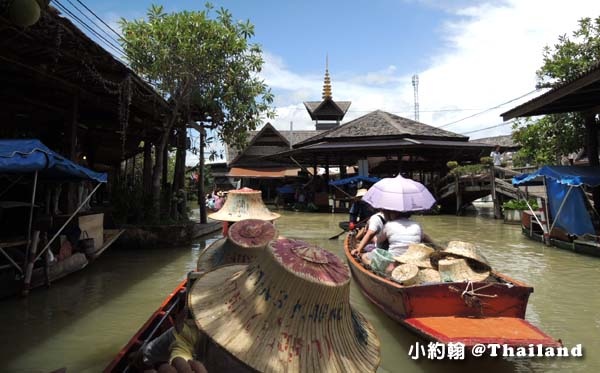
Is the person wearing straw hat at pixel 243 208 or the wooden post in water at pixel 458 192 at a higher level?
the wooden post in water at pixel 458 192

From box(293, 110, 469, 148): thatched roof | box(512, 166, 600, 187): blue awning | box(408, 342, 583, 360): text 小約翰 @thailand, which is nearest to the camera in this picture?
box(408, 342, 583, 360): text 小約翰 @thailand

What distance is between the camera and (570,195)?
10.5m

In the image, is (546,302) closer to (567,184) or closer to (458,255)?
(458,255)

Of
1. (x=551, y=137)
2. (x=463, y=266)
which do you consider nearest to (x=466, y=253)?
(x=463, y=266)

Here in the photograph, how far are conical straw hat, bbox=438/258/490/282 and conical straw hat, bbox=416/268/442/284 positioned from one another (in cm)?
5

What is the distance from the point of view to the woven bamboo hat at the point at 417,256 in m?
4.88

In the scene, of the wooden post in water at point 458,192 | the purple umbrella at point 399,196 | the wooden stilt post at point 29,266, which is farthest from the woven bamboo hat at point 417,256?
the wooden post in water at point 458,192

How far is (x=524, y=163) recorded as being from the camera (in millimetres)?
26453

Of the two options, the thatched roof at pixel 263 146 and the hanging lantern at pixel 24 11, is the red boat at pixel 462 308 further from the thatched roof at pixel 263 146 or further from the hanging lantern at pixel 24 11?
the thatched roof at pixel 263 146

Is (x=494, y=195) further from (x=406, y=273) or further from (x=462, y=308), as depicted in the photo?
(x=462, y=308)

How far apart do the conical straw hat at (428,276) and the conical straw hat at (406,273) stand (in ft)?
0.31

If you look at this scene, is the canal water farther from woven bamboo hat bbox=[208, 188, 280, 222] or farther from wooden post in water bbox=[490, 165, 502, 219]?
wooden post in water bbox=[490, 165, 502, 219]

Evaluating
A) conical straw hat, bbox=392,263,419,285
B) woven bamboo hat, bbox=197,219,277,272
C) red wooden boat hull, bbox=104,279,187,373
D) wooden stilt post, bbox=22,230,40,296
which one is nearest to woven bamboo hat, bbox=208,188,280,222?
red wooden boat hull, bbox=104,279,187,373

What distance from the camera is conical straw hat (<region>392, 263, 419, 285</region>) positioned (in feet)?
14.7
